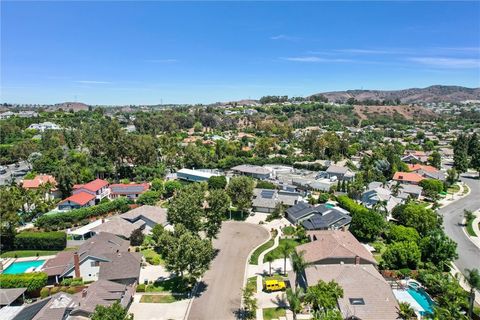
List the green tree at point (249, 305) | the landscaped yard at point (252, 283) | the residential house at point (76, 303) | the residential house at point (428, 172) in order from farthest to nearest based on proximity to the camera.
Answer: the residential house at point (428, 172)
the landscaped yard at point (252, 283)
the green tree at point (249, 305)
the residential house at point (76, 303)

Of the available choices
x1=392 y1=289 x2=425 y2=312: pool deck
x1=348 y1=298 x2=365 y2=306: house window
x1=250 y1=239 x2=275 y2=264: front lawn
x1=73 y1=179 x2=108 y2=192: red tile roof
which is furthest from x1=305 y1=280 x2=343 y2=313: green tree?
x1=73 y1=179 x2=108 y2=192: red tile roof

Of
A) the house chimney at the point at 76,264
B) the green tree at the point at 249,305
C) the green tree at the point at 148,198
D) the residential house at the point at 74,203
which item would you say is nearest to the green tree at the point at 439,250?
the green tree at the point at 249,305

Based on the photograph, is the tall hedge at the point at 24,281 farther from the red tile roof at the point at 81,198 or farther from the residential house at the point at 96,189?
the residential house at the point at 96,189

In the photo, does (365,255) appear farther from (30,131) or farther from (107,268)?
(30,131)

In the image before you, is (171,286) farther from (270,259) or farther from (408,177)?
(408,177)

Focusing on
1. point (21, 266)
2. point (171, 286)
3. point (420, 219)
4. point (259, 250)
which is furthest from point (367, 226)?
point (21, 266)

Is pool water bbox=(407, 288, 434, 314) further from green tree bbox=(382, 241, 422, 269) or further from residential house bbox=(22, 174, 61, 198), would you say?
residential house bbox=(22, 174, 61, 198)
